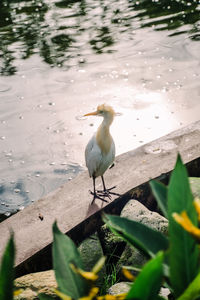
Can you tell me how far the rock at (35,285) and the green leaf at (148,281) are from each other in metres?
1.53

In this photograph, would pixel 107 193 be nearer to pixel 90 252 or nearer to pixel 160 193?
Result: pixel 90 252

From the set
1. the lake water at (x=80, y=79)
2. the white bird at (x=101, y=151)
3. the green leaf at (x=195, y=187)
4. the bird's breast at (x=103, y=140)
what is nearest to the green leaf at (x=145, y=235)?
the green leaf at (x=195, y=187)

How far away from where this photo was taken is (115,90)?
249 inches

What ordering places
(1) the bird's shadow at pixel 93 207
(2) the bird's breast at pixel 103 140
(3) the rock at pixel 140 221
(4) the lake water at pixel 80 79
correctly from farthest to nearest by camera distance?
(4) the lake water at pixel 80 79 < (2) the bird's breast at pixel 103 140 < (1) the bird's shadow at pixel 93 207 < (3) the rock at pixel 140 221

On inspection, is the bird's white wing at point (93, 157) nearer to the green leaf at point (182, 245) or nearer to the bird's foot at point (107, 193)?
the bird's foot at point (107, 193)

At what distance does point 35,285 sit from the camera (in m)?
2.38

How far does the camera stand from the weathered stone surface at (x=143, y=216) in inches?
108

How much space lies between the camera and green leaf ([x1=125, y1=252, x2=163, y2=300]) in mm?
854

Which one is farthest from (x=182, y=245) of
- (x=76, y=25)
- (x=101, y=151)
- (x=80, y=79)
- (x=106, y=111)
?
(x=76, y=25)

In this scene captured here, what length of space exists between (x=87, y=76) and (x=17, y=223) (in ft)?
13.9

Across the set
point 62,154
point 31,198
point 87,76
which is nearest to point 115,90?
point 87,76

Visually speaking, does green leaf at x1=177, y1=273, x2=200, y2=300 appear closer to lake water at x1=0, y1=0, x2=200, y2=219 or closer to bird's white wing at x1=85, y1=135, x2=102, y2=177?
bird's white wing at x1=85, y1=135, x2=102, y2=177

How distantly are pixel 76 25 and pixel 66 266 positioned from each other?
27.0 ft

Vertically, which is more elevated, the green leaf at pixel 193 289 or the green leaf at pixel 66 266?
the green leaf at pixel 193 289
